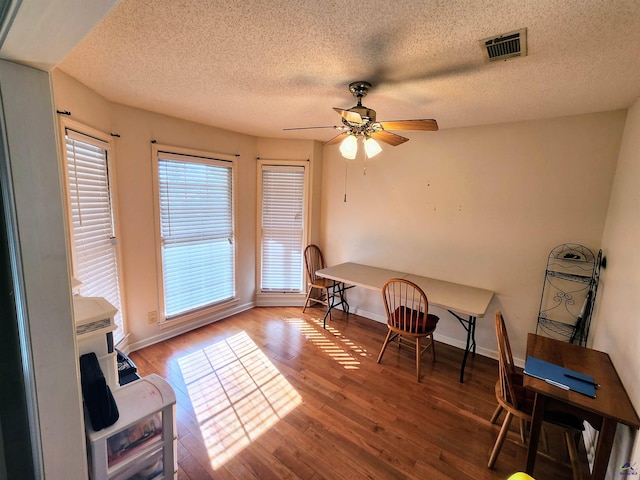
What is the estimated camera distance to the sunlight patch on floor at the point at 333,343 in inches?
113

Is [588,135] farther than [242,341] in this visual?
No

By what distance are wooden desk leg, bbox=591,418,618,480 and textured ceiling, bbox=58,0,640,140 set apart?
5.89ft

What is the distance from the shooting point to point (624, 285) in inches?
66.3

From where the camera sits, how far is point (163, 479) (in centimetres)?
138

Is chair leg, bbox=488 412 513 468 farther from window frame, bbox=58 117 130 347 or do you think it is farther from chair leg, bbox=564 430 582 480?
window frame, bbox=58 117 130 347

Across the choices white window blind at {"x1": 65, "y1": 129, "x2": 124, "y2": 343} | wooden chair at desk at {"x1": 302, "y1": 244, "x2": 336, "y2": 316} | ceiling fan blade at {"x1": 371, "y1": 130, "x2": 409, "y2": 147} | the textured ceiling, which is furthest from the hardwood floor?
the textured ceiling

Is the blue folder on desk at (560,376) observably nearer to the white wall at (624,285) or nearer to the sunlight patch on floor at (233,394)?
the white wall at (624,285)

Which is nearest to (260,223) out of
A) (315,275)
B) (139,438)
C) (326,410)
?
(315,275)

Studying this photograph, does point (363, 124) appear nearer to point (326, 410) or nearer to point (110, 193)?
point (326, 410)

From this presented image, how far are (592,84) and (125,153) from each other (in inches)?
145

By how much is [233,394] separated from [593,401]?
2.30m

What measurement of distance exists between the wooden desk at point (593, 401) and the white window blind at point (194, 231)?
3.22 metres

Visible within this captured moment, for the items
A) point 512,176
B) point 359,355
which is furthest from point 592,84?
point 359,355

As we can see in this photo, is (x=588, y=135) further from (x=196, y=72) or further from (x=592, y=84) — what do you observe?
(x=196, y=72)
